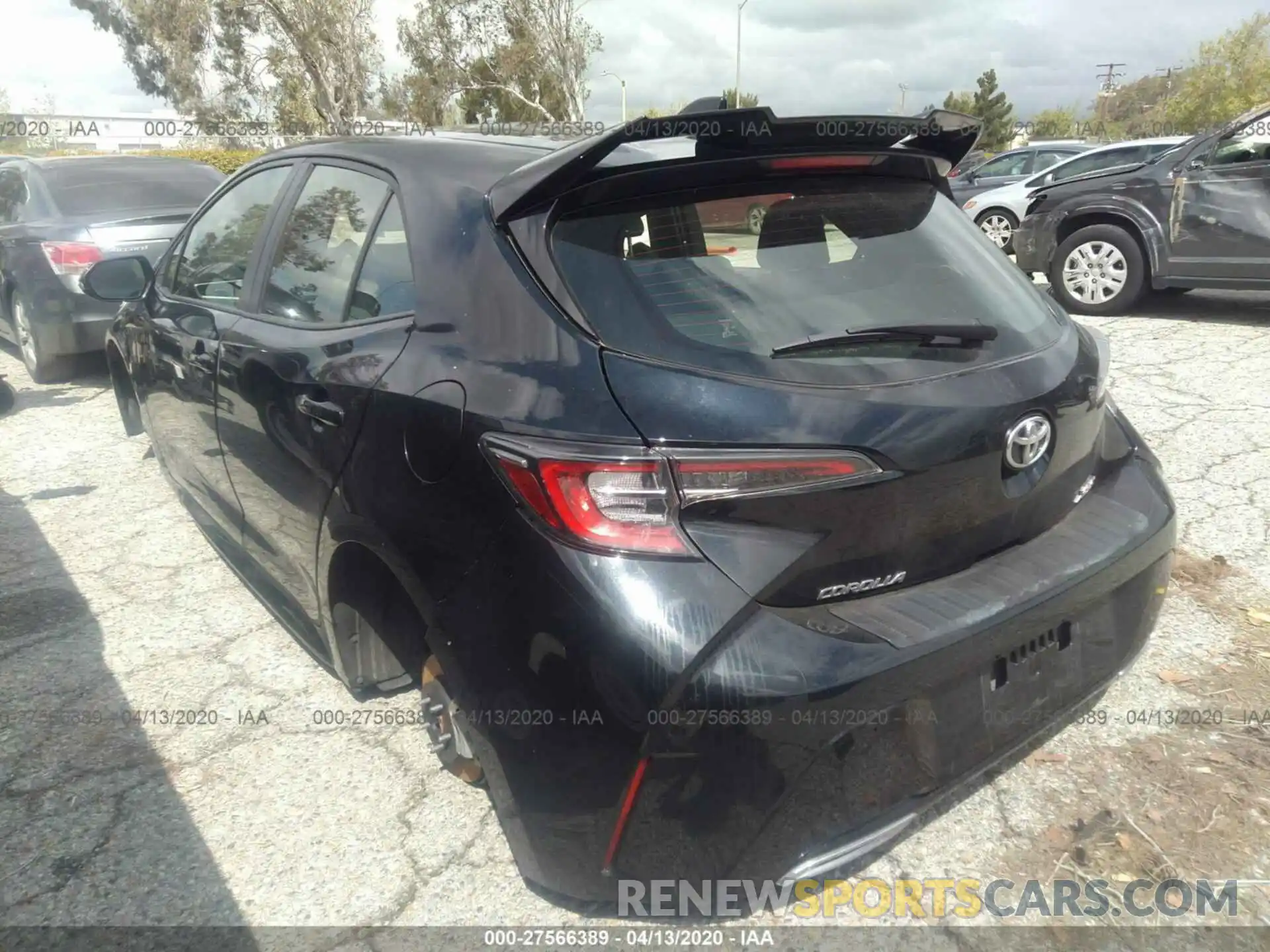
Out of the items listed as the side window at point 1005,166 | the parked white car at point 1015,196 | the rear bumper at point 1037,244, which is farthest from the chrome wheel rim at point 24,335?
the side window at point 1005,166

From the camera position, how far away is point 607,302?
1796 mm

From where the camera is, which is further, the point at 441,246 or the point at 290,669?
the point at 290,669

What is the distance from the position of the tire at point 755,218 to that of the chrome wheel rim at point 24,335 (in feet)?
21.5

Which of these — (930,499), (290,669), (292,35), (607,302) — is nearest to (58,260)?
(290,669)

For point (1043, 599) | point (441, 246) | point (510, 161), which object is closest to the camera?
point (1043, 599)

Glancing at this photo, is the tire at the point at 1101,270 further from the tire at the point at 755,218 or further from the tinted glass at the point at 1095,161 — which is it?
the tire at the point at 755,218

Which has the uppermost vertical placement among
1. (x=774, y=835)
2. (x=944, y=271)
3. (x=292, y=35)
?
(x=292, y=35)

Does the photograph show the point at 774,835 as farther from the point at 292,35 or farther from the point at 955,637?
the point at 292,35

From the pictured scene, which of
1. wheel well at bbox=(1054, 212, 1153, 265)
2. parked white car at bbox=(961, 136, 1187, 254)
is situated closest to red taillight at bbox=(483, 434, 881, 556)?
wheel well at bbox=(1054, 212, 1153, 265)

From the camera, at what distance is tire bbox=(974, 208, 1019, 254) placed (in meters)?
→ 12.6

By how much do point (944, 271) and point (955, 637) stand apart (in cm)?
91

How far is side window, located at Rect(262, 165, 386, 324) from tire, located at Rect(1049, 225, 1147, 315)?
7203 millimetres

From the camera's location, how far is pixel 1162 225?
7.54m

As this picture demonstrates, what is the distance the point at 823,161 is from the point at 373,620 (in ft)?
5.15
